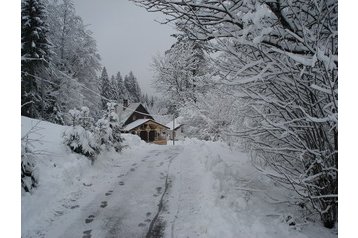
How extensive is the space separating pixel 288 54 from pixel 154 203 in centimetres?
472

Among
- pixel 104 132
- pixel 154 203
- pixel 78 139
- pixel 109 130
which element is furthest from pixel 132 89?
pixel 154 203

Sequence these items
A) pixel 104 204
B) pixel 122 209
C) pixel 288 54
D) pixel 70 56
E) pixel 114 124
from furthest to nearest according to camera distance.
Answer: pixel 114 124, pixel 70 56, pixel 104 204, pixel 122 209, pixel 288 54

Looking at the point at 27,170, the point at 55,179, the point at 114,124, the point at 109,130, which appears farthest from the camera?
the point at 114,124

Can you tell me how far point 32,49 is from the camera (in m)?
3.87

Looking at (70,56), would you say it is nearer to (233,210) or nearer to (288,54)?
(233,210)

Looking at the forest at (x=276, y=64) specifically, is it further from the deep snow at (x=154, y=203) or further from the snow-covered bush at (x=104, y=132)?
the snow-covered bush at (x=104, y=132)

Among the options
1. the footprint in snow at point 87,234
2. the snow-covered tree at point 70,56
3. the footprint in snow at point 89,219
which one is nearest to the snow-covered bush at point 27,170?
the snow-covered tree at point 70,56

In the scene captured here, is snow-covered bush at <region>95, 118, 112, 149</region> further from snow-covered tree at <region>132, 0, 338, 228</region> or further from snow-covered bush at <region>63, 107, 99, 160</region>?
snow-covered tree at <region>132, 0, 338, 228</region>

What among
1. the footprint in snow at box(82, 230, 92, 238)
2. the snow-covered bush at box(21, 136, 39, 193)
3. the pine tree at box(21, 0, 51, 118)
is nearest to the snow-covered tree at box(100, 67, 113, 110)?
the snow-covered bush at box(21, 136, 39, 193)

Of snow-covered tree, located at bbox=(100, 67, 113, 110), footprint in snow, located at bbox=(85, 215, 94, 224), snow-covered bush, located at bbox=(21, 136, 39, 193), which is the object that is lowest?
footprint in snow, located at bbox=(85, 215, 94, 224)

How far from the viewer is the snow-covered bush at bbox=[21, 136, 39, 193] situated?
18.5 feet

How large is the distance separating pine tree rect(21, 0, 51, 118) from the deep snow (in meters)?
0.53
